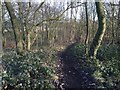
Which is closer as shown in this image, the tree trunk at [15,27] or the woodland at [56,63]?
the woodland at [56,63]

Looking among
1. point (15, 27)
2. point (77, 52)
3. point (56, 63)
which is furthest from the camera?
point (77, 52)

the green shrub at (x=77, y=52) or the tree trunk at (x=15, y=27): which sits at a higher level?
the tree trunk at (x=15, y=27)

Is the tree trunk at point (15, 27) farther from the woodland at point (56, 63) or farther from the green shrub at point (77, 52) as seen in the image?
the green shrub at point (77, 52)

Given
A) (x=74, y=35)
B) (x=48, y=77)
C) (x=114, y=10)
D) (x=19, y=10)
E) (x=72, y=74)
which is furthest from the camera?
(x=74, y=35)

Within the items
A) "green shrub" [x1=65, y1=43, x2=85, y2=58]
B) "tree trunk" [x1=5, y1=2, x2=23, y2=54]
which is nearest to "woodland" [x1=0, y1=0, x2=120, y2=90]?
"tree trunk" [x1=5, y1=2, x2=23, y2=54]

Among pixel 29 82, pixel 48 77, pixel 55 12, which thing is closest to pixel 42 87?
pixel 29 82

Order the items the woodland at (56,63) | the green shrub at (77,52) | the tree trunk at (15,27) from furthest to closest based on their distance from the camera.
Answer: the green shrub at (77,52), the tree trunk at (15,27), the woodland at (56,63)

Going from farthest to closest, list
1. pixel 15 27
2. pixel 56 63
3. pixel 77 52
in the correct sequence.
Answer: pixel 77 52
pixel 56 63
pixel 15 27

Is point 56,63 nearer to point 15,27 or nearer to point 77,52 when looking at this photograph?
point 15,27

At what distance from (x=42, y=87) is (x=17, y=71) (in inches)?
→ 63.7

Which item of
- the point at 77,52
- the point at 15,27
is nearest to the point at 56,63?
the point at 15,27

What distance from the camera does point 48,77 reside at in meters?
8.96

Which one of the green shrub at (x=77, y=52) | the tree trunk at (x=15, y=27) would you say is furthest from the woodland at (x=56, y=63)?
the green shrub at (x=77, y=52)

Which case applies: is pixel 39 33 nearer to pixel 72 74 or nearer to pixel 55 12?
pixel 55 12
